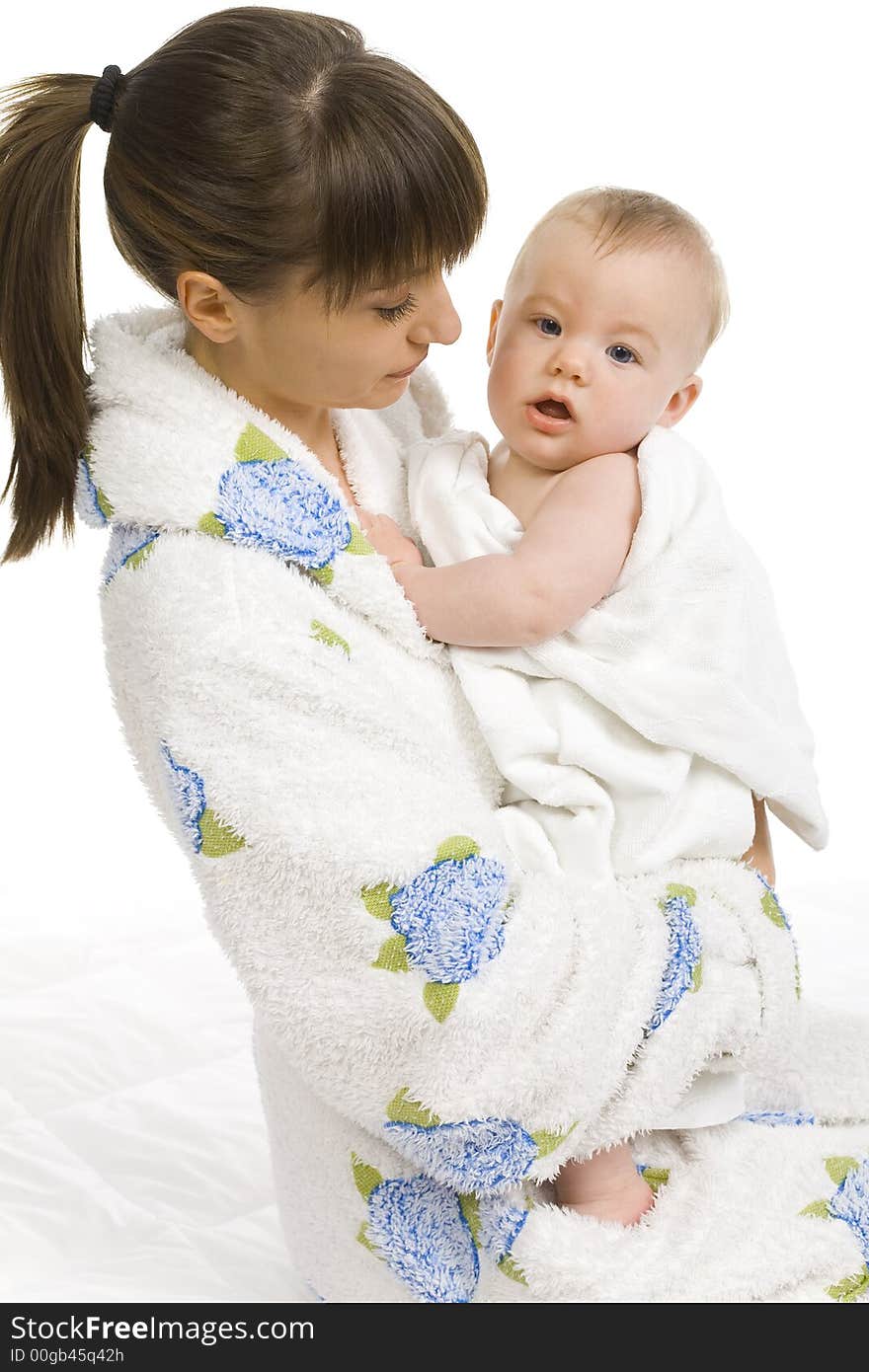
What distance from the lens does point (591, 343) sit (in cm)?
137

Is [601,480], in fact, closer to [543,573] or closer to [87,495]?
[543,573]

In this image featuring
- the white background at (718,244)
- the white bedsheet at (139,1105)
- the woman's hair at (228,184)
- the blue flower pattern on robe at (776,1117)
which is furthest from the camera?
the white background at (718,244)

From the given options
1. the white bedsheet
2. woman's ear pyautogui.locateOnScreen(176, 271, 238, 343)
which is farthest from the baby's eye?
the white bedsheet

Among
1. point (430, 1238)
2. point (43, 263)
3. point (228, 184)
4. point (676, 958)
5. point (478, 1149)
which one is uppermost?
point (228, 184)

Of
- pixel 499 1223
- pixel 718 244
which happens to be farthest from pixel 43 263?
pixel 718 244

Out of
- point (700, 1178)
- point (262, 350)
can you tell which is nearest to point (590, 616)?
point (262, 350)

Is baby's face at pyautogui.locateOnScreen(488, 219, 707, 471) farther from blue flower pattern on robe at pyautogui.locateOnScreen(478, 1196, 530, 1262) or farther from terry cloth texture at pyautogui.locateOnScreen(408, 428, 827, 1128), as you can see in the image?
blue flower pattern on robe at pyautogui.locateOnScreen(478, 1196, 530, 1262)

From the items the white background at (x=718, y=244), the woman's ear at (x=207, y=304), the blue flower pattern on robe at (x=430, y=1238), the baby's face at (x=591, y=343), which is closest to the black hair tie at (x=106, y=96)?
the woman's ear at (x=207, y=304)

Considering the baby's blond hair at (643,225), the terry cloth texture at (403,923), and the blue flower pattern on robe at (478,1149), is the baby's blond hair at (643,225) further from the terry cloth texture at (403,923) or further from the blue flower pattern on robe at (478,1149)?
the blue flower pattern on robe at (478,1149)

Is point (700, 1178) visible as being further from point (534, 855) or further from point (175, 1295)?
point (175, 1295)

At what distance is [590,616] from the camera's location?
132cm

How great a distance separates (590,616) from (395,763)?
0.22m

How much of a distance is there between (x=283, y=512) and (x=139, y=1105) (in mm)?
921

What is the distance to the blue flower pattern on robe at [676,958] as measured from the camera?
4.08 feet
